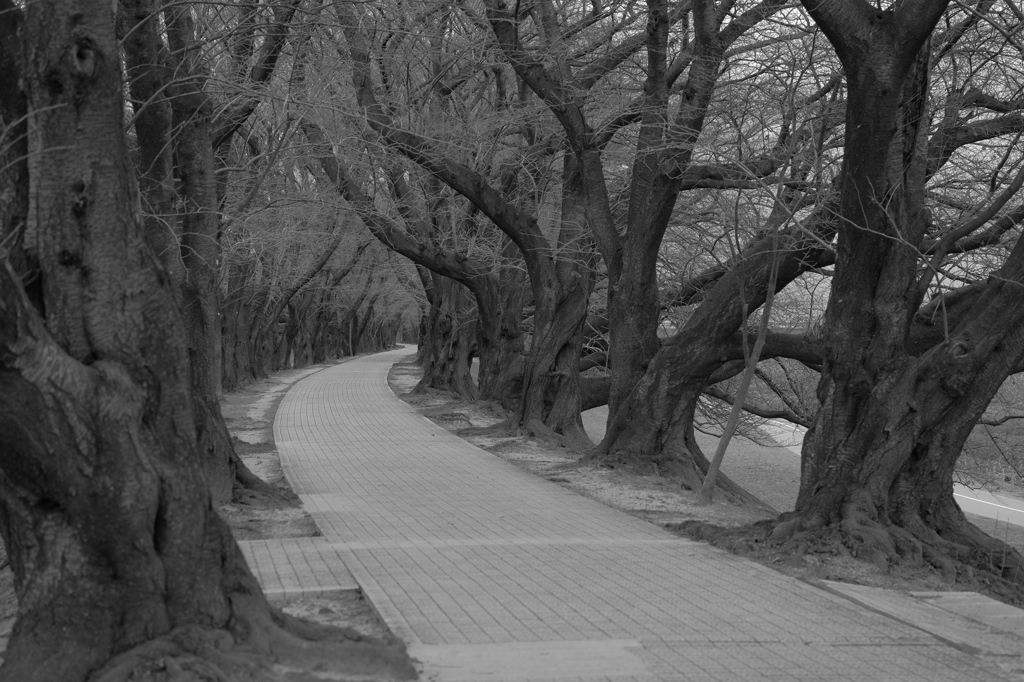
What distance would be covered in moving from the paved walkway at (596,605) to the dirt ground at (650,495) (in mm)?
350

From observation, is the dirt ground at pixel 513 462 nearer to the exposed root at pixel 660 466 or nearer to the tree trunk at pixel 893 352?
the exposed root at pixel 660 466

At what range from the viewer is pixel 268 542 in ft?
29.7

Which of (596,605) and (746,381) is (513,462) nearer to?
(746,381)

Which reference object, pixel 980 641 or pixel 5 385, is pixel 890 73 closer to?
pixel 980 641

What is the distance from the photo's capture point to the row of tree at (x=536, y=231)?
4.92 metres

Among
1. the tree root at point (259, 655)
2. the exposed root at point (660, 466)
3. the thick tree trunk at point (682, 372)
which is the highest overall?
the thick tree trunk at point (682, 372)

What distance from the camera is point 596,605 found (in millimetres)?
7078

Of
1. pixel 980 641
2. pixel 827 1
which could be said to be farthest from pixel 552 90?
pixel 980 641

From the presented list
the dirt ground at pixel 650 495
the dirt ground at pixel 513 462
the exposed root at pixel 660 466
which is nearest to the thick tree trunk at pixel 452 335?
the dirt ground at pixel 650 495

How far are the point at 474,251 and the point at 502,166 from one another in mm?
3763

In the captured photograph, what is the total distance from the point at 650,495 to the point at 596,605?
18.4 ft

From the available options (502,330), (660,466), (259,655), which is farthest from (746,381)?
(502,330)

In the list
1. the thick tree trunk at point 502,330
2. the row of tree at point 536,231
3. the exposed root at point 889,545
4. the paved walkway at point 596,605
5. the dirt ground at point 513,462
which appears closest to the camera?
the row of tree at point 536,231

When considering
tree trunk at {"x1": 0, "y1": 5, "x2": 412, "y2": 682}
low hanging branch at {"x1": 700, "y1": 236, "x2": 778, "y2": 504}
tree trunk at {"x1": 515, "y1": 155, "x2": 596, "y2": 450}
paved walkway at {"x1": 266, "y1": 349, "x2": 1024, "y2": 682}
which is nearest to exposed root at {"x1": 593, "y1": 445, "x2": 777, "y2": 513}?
low hanging branch at {"x1": 700, "y1": 236, "x2": 778, "y2": 504}
